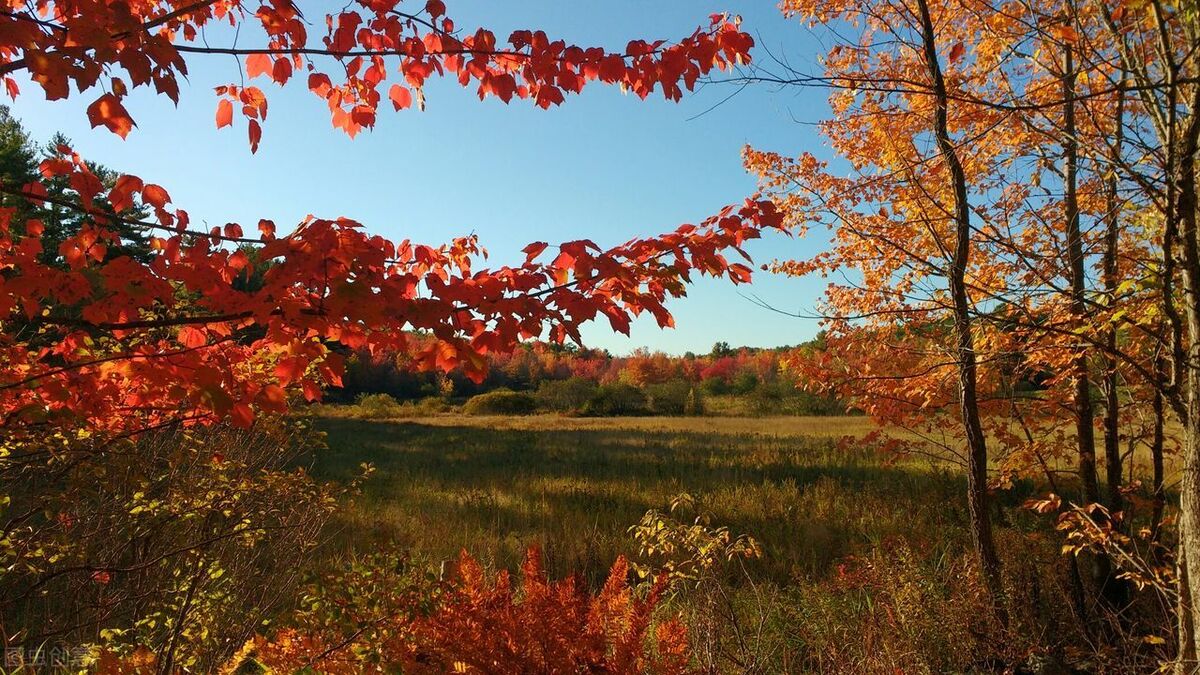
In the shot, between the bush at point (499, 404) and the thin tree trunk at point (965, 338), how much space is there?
37525mm

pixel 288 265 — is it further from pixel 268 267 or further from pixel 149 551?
pixel 149 551

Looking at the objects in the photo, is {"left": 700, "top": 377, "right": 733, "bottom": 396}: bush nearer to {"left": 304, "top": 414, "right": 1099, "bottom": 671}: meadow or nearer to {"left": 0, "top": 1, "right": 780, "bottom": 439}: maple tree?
{"left": 304, "top": 414, "right": 1099, "bottom": 671}: meadow

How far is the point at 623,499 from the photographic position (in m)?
10.6

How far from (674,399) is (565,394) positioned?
724 centimetres

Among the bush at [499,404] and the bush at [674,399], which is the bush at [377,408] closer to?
the bush at [499,404]

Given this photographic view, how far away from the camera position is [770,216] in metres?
2.62

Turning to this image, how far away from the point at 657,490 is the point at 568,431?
43.6ft

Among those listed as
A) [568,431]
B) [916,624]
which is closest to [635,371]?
[568,431]

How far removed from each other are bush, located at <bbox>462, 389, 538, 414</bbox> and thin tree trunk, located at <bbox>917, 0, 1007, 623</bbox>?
37525 mm

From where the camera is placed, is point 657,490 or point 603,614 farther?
point 657,490

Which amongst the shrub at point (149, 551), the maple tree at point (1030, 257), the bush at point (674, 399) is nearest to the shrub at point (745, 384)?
the bush at point (674, 399)

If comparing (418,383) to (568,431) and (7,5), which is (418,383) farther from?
(7,5)

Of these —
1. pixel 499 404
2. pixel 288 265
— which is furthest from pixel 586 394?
pixel 288 265

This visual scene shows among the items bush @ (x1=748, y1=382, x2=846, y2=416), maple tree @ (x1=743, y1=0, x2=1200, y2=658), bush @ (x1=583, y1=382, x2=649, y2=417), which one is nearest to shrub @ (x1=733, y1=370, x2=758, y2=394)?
bush @ (x1=748, y1=382, x2=846, y2=416)
